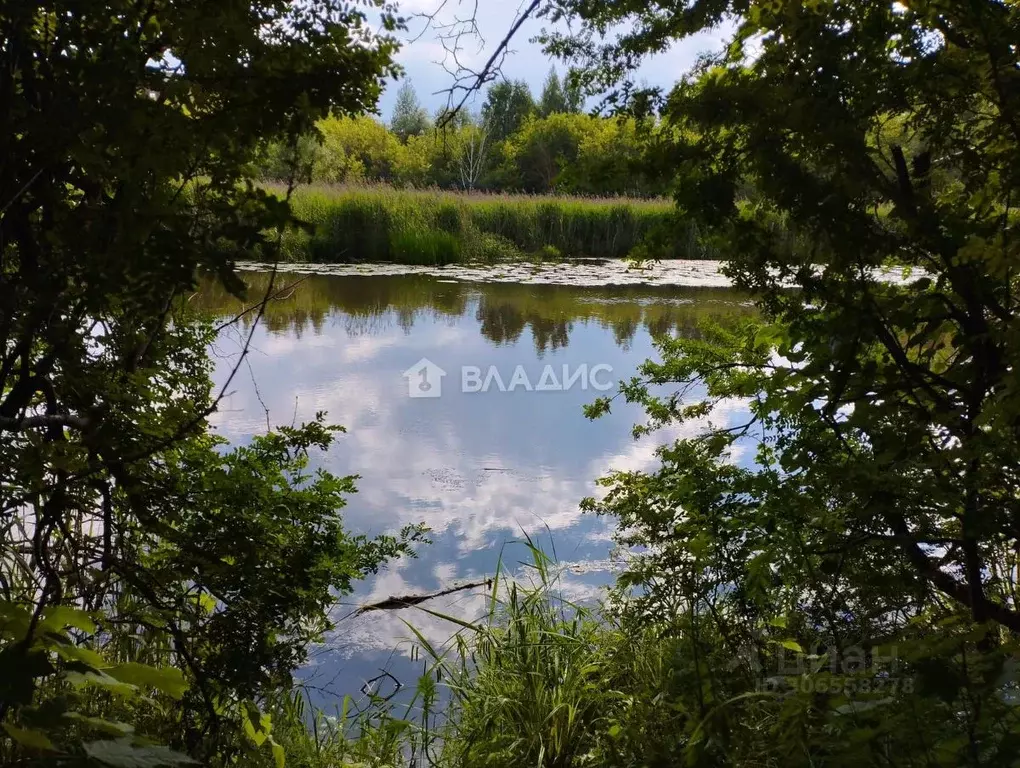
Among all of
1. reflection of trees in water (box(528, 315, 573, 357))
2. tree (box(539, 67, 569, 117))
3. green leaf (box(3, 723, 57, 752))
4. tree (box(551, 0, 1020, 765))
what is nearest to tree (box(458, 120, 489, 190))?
tree (box(551, 0, 1020, 765))

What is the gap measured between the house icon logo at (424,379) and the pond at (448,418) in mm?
20

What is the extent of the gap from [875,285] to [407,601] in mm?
2207

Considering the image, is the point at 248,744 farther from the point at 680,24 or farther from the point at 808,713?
the point at 680,24

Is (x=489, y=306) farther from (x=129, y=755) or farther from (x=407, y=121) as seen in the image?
(x=407, y=121)

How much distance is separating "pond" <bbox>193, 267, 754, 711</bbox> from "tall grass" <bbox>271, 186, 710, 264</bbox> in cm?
305

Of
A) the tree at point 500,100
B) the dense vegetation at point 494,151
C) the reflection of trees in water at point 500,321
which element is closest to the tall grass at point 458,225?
the dense vegetation at point 494,151

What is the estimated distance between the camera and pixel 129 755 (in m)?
0.69

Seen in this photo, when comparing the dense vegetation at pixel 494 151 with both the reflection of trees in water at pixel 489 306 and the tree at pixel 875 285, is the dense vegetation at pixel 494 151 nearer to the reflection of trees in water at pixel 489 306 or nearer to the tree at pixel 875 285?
the tree at pixel 875 285

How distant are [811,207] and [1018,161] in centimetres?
28

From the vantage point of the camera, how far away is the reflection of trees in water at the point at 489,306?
7094mm

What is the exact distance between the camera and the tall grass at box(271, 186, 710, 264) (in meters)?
11.6

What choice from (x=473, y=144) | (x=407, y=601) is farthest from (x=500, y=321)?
(x=407, y=601)

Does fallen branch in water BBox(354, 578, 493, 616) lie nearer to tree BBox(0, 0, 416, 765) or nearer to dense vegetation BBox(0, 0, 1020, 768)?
dense vegetation BBox(0, 0, 1020, 768)

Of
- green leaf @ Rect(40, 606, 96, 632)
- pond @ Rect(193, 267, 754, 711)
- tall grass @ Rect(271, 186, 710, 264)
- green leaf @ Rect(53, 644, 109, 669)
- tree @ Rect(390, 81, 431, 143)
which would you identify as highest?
tree @ Rect(390, 81, 431, 143)
